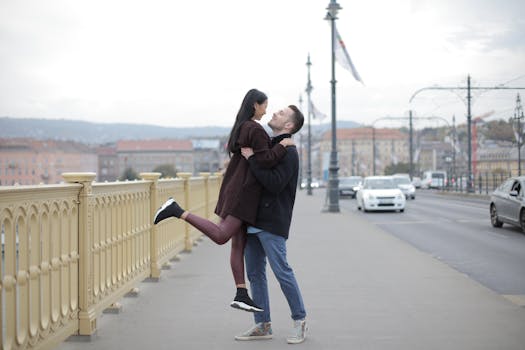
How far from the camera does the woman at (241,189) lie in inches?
221

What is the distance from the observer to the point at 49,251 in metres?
4.98

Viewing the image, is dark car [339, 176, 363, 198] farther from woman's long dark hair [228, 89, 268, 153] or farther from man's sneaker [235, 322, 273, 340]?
woman's long dark hair [228, 89, 268, 153]

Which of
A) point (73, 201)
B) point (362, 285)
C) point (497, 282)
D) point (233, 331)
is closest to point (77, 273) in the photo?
point (73, 201)

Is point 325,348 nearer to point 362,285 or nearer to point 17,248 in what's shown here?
point 17,248

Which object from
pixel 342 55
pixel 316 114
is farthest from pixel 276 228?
pixel 316 114

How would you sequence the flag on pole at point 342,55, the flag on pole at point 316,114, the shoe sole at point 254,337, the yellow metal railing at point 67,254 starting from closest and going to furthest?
the yellow metal railing at point 67,254 → the shoe sole at point 254,337 → the flag on pole at point 342,55 → the flag on pole at point 316,114

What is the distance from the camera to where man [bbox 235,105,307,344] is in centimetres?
564

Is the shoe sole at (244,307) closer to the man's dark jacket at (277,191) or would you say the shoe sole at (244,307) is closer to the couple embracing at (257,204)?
the couple embracing at (257,204)

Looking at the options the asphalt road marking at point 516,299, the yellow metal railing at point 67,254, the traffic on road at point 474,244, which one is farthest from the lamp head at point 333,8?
the asphalt road marking at point 516,299

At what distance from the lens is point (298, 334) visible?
5.73 meters

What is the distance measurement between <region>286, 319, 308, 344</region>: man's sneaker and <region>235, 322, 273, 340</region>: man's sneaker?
248mm

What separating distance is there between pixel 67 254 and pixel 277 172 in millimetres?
1602

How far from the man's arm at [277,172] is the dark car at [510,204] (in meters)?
13.3

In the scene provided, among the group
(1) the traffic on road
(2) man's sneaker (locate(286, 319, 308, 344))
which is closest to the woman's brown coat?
(2) man's sneaker (locate(286, 319, 308, 344))
